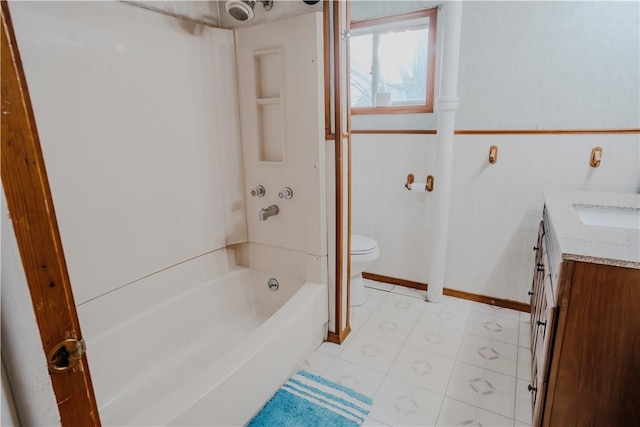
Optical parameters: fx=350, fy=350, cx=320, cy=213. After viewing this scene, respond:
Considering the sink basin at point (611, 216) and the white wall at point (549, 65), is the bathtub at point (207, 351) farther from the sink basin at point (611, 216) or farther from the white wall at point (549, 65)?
the white wall at point (549, 65)

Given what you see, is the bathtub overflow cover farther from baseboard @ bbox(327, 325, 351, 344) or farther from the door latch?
the door latch

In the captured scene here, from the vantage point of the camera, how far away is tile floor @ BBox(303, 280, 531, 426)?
156 cm

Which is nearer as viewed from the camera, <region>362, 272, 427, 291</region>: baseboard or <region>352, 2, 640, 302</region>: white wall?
<region>352, 2, 640, 302</region>: white wall

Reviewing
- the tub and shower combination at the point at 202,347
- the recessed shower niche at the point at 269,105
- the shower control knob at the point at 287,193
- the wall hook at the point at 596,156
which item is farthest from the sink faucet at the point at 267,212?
the wall hook at the point at 596,156

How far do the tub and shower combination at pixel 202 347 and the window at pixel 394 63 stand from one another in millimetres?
1455

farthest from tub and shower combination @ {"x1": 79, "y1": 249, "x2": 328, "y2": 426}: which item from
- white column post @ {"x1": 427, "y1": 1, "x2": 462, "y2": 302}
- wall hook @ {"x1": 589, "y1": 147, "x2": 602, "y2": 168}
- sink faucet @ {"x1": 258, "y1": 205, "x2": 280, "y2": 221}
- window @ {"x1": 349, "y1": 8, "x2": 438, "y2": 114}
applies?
wall hook @ {"x1": 589, "y1": 147, "x2": 602, "y2": 168}

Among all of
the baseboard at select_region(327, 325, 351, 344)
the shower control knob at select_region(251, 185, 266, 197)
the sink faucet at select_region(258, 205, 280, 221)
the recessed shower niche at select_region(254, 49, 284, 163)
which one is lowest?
the baseboard at select_region(327, 325, 351, 344)

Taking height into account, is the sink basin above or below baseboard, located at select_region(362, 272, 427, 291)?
above

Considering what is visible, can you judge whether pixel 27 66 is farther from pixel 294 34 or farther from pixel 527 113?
pixel 527 113

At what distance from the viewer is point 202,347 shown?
6.11 feet

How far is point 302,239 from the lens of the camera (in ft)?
6.31

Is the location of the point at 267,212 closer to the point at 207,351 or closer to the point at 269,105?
the point at 269,105

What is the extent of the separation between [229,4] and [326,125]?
0.69 meters

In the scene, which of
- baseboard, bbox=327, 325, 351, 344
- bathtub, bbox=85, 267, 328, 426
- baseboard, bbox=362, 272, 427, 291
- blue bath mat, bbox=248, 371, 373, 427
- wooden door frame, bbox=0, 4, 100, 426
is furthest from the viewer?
baseboard, bbox=362, 272, 427, 291
